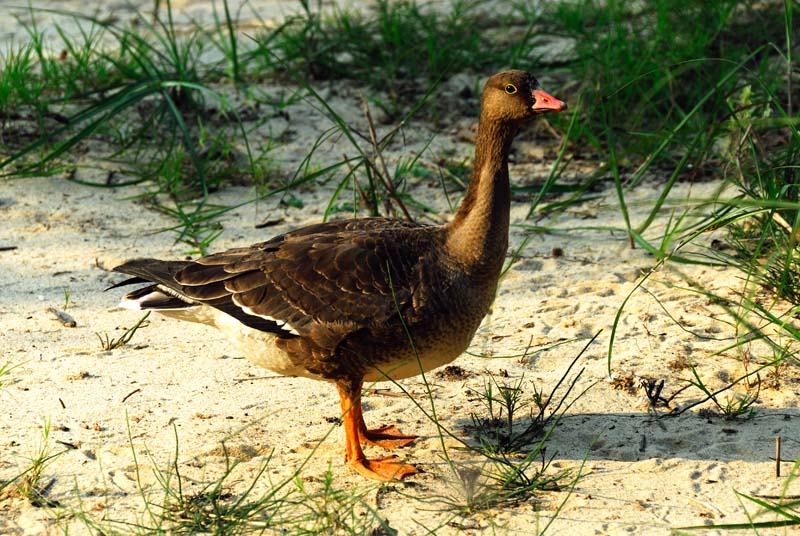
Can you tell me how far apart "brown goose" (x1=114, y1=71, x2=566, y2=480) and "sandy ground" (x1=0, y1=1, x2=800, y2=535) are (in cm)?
26

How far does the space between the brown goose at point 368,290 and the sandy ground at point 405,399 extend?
0.26 metres

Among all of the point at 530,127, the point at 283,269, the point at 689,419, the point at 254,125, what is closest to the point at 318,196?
the point at 254,125

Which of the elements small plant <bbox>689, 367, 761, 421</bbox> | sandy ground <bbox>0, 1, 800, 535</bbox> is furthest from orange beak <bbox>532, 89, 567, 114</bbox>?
small plant <bbox>689, 367, 761, 421</bbox>

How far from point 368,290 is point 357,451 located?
65 centimetres

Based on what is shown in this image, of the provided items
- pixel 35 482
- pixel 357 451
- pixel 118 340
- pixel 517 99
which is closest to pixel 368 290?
pixel 357 451

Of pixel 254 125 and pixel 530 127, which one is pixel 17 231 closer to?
pixel 254 125

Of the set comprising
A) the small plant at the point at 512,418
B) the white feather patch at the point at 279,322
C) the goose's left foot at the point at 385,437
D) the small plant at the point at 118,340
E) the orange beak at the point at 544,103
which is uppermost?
the orange beak at the point at 544,103

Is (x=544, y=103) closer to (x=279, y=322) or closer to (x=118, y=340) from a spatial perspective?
(x=279, y=322)

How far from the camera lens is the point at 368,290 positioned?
4.05m

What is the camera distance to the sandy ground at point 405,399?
3.71m

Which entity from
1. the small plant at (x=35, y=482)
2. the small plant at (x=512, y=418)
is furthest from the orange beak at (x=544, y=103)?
the small plant at (x=35, y=482)

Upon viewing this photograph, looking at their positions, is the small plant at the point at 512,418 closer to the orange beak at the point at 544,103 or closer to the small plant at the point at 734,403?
the small plant at the point at 734,403

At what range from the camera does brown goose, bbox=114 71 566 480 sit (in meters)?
4.01

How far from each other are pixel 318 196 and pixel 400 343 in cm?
294
